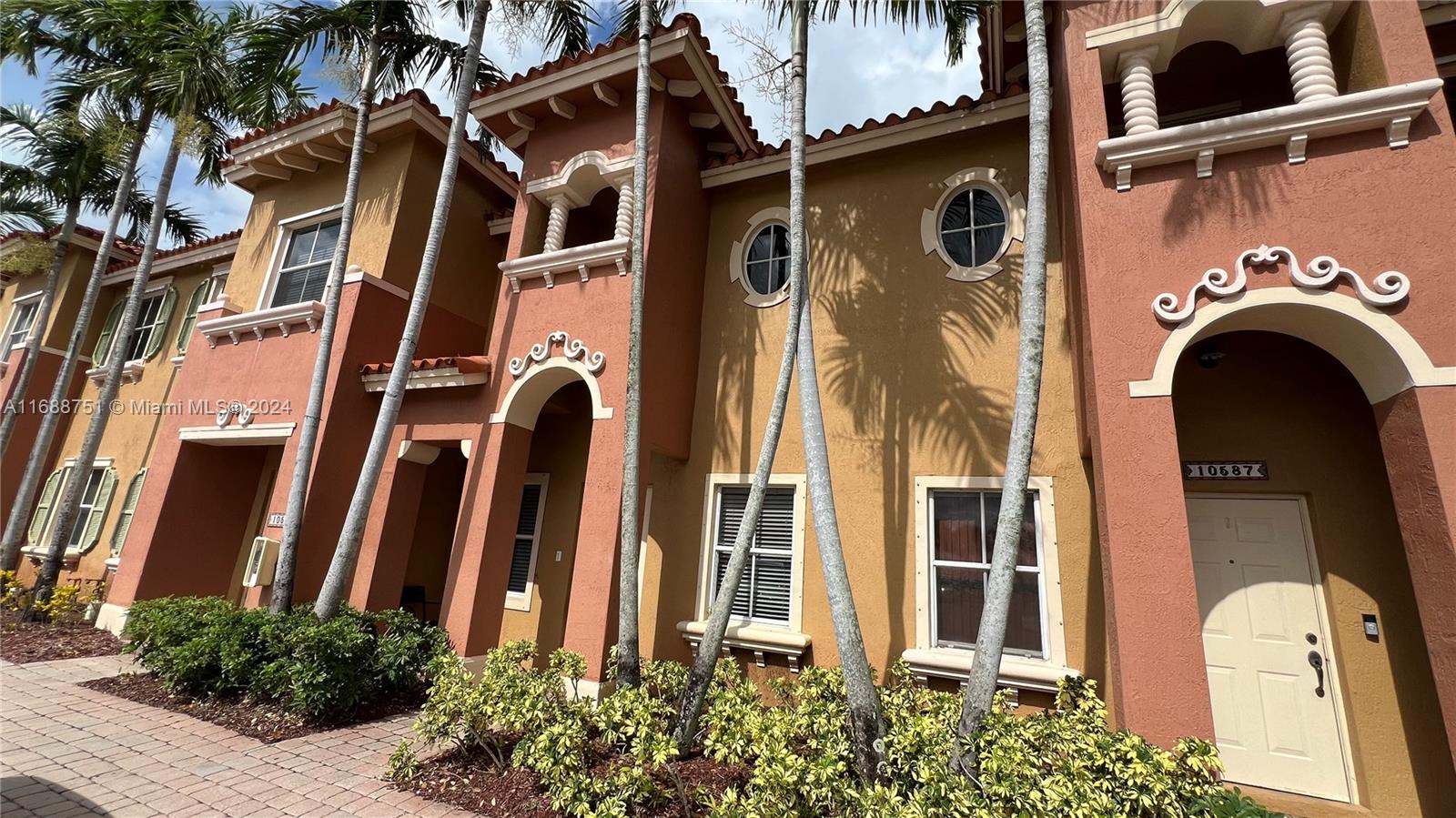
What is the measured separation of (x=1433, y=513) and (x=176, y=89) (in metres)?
16.4

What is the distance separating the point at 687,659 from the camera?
23.5 feet

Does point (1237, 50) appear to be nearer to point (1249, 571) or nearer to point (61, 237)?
point (1249, 571)

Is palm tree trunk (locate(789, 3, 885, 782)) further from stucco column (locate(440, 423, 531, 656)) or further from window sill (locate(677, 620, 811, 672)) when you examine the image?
stucco column (locate(440, 423, 531, 656))

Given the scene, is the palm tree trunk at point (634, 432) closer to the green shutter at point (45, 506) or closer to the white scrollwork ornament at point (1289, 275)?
the white scrollwork ornament at point (1289, 275)

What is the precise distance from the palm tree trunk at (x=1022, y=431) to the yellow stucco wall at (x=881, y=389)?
2004 millimetres

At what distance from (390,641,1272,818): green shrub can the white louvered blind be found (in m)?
3.29

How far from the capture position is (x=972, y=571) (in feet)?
20.0

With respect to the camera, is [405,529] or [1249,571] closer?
[1249,571]

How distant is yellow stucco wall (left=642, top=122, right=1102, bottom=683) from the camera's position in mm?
6184

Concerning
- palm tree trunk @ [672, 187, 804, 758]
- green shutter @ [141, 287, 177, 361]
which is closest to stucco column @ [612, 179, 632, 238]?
palm tree trunk @ [672, 187, 804, 758]

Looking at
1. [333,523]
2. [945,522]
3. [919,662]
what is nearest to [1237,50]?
[945,522]

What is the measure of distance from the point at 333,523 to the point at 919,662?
313 inches

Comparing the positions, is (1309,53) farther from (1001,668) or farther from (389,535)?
(389,535)

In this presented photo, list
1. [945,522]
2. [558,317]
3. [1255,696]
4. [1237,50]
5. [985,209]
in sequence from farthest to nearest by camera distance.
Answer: [558,317] → [985,209] → [945,522] → [1237,50] → [1255,696]
